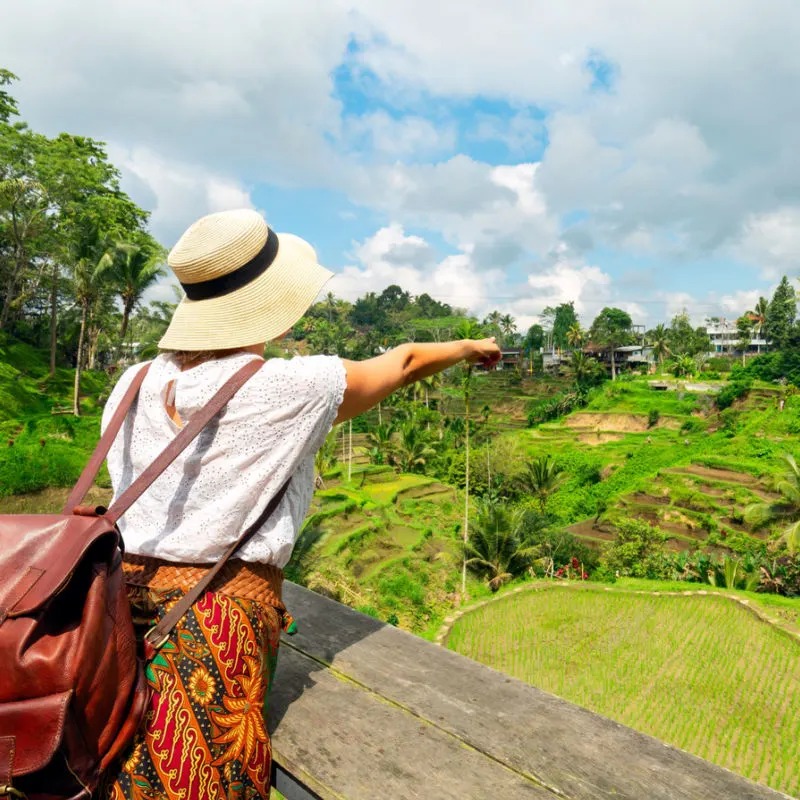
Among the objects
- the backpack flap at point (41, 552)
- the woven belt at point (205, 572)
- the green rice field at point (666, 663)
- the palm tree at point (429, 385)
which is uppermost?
the palm tree at point (429, 385)

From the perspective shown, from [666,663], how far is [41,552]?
14.1 metres

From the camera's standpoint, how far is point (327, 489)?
2192 cm

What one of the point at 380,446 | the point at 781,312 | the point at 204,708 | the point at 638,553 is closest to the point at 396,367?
the point at 204,708

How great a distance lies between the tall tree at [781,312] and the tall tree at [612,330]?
925 cm

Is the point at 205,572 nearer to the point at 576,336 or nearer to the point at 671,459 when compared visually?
the point at 671,459

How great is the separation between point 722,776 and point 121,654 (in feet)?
2.66

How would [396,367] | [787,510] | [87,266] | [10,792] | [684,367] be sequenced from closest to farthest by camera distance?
1. [10,792]
2. [396,367]
3. [87,266]
4. [787,510]
5. [684,367]

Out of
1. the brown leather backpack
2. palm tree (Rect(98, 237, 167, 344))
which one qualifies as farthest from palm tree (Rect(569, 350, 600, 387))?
the brown leather backpack

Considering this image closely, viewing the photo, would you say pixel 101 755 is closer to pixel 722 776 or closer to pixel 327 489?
pixel 722 776

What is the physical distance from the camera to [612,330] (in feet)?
156

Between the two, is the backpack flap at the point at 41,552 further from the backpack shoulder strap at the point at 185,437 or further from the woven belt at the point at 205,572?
the woven belt at the point at 205,572

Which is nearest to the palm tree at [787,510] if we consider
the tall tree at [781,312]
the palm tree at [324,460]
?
the palm tree at [324,460]

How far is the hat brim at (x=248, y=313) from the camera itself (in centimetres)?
95

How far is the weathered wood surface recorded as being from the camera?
2.72ft
